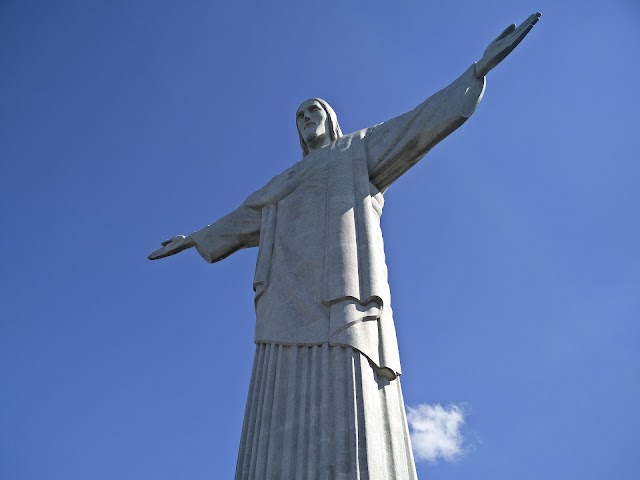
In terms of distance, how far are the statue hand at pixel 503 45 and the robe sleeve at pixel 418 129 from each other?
0.15 metres

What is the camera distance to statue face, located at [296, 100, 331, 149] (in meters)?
10.3

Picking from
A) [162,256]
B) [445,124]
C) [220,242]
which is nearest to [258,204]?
[220,242]

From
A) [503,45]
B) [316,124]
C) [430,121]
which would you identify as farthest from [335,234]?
[503,45]

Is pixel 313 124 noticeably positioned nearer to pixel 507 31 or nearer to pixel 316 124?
pixel 316 124

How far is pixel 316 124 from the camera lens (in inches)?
408

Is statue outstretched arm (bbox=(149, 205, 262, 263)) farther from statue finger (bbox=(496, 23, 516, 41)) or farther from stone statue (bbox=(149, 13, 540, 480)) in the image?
statue finger (bbox=(496, 23, 516, 41))

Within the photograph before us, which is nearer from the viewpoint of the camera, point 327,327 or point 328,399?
point 328,399

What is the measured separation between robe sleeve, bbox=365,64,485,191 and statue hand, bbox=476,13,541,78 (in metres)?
0.15

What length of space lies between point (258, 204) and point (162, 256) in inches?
71.6

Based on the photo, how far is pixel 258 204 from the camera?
9898mm

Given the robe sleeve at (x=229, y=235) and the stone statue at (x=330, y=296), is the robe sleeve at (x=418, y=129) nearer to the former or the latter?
the stone statue at (x=330, y=296)

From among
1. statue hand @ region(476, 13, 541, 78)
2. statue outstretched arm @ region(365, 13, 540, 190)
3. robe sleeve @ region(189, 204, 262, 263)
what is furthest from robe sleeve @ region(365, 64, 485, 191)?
robe sleeve @ region(189, 204, 262, 263)

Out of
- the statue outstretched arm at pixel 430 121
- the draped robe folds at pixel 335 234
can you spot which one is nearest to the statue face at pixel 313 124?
the draped robe folds at pixel 335 234

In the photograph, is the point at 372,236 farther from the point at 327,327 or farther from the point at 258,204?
the point at 258,204
